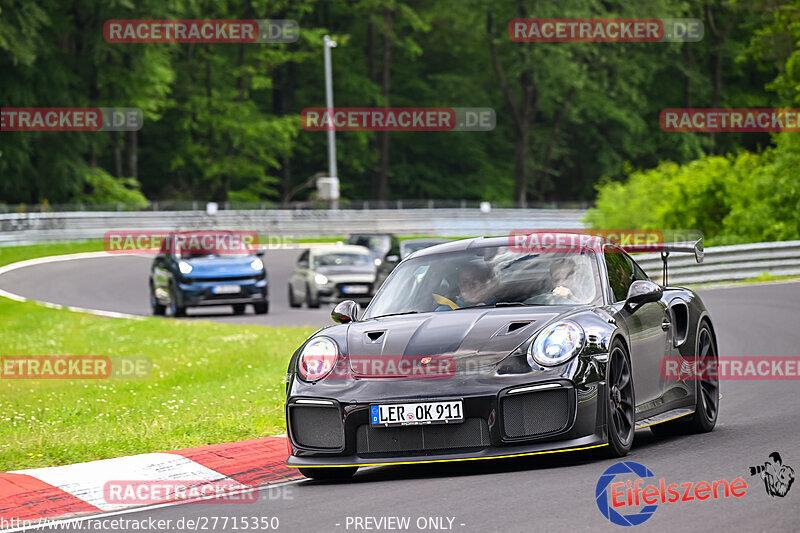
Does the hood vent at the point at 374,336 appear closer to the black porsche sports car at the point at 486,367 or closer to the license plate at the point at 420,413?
the black porsche sports car at the point at 486,367

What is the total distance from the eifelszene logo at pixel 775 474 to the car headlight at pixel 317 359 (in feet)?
8.29

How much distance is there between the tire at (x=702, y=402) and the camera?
9.37 meters

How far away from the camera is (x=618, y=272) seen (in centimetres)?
922

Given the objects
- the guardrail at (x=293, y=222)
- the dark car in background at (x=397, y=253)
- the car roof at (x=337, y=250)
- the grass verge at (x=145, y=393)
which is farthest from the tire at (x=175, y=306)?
the guardrail at (x=293, y=222)

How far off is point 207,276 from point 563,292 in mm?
17531

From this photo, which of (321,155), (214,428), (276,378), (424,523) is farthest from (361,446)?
(321,155)

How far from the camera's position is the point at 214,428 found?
398 inches

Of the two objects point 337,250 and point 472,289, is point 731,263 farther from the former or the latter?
Answer: point 472,289

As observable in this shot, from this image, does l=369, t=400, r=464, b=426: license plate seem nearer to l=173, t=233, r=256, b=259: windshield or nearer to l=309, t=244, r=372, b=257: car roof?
l=173, t=233, r=256, b=259: windshield

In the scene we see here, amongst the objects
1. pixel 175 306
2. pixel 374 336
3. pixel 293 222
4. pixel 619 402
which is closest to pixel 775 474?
pixel 619 402

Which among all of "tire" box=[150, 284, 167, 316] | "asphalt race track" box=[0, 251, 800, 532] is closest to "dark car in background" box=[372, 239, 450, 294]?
"tire" box=[150, 284, 167, 316]

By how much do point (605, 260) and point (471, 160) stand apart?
70584mm

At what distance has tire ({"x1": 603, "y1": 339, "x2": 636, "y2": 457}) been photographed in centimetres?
771

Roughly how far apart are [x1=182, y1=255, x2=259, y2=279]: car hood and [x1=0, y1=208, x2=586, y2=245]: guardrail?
68.7ft
